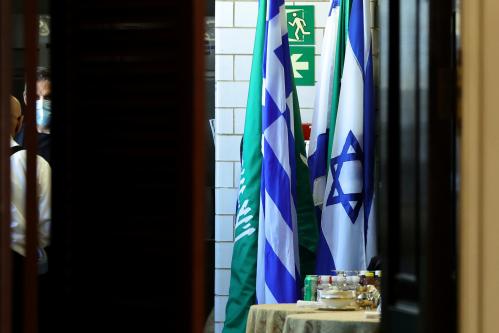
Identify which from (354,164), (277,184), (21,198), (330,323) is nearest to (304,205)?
(277,184)

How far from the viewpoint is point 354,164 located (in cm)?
554

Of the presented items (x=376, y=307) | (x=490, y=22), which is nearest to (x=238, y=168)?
(x=376, y=307)

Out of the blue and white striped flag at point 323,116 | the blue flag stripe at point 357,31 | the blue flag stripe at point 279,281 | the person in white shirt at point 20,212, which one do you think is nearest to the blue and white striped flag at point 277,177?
the blue flag stripe at point 279,281

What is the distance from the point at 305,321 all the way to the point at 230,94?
2.42m

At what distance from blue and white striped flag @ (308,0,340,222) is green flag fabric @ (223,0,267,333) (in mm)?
294

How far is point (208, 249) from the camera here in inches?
246

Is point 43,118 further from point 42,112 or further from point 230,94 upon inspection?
point 230,94

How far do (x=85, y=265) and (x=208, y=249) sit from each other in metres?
4.55

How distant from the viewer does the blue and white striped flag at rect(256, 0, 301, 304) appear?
553cm

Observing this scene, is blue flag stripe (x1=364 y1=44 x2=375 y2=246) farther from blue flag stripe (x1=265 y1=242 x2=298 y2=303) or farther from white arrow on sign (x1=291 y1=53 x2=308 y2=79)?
white arrow on sign (x1=291 y1=53 x2=308 y2=79)

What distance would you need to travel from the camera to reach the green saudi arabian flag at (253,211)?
562 cm

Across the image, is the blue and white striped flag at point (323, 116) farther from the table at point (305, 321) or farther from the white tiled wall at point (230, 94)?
the table at point (305, 321)

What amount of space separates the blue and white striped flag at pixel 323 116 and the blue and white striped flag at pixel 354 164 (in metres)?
0.12

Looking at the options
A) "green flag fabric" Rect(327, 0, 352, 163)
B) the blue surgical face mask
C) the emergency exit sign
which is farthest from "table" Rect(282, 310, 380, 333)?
the emergency exit sign
